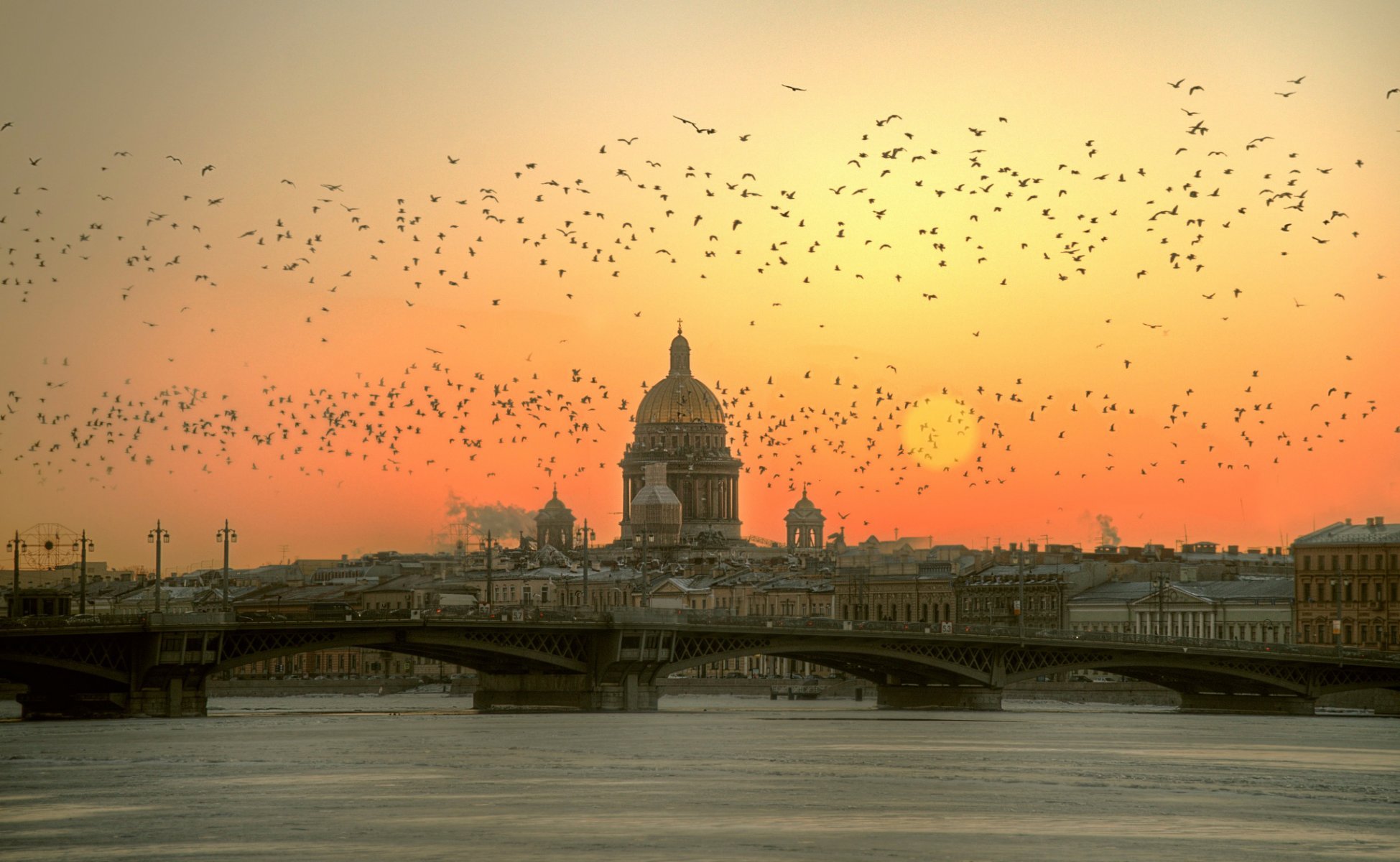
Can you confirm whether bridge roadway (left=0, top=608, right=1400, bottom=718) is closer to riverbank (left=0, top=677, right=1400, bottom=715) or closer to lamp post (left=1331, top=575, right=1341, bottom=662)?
riverbank (left=0, top=677, right=1400, bottom=715)

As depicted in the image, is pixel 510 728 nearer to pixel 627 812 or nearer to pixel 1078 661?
pixel 1078 661

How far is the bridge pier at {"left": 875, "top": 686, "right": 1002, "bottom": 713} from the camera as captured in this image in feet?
359

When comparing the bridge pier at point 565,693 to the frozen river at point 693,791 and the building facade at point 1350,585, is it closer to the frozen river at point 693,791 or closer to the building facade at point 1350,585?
the frozen river at point 693,791

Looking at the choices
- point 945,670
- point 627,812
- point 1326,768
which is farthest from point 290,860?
point 945,670

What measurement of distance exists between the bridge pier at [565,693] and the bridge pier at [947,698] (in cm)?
1066

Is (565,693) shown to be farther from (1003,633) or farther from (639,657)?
(1003,633)

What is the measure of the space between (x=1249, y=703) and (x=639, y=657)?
941 inches

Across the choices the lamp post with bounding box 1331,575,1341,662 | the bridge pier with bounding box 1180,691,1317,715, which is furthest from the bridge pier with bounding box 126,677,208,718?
the lamp post with bounding box 1331,575,1341,662

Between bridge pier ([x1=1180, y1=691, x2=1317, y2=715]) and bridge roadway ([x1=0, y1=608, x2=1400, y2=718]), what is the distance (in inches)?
2.7

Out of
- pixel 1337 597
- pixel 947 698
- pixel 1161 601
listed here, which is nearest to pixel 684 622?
pixel 947 698

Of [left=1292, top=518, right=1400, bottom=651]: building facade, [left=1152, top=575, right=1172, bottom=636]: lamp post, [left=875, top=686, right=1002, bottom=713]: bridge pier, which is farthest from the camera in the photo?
[left=1152, top=575, right=1172, bottom=636]: lamp post

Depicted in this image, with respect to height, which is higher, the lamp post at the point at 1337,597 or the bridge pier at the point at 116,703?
the lamp post at the point at 1337,597

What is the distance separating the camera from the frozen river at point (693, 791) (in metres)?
43.8

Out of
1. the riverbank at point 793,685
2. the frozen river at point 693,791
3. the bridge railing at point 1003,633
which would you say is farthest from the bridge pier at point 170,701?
the riverbank at point 793,685
